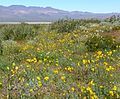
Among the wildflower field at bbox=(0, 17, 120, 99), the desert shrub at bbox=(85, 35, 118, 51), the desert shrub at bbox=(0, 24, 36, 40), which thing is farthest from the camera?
the desert shrub at bbox=(0, 24, 36, 40)

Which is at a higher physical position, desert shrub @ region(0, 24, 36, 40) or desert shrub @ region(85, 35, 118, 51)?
desert shrub @ region(85, 35, 118, 51)

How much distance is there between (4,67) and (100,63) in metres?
2.39

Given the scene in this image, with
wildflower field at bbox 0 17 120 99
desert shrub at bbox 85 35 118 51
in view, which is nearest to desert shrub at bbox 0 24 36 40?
wildflower field at bbox 0 17 120 99

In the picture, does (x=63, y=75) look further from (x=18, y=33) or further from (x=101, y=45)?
(x=18, y=33)

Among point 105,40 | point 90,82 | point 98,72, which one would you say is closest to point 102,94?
point 90,82

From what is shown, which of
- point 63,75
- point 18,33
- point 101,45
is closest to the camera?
point 63,75

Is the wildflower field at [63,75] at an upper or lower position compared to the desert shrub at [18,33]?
upper

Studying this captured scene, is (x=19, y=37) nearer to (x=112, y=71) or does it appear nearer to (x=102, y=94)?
(x=112, y=71)

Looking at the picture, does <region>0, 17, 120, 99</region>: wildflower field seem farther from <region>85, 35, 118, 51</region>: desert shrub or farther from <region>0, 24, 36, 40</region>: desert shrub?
<region>0, 24, 36, 40</region>: desert shrub

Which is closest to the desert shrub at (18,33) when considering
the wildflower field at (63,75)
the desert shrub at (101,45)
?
the wildflower field at (63,75)

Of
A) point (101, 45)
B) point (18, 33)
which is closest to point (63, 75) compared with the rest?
point (101, 45)

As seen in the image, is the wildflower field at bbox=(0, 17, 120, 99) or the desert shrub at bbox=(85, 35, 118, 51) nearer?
the wildflower field at bbox=(0, 17, 120, 99)

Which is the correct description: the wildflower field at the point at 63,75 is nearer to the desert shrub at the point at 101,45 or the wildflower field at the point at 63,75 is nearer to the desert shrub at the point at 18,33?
the desert shrub at the point at 101,45

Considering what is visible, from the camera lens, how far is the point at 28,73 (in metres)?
8.77
